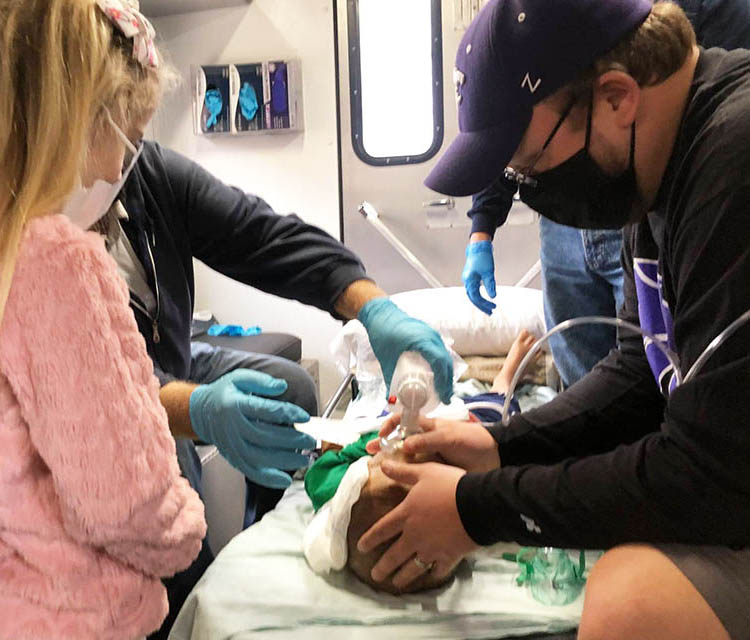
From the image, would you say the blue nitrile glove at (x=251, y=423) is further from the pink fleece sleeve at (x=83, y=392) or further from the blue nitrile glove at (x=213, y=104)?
the blue nitrile glove at (x=213, y=104)

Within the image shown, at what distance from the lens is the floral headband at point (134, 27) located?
83 cm

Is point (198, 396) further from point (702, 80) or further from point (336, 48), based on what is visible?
point (336, 48)

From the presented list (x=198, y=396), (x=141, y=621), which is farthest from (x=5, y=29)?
(x=141, y=621)

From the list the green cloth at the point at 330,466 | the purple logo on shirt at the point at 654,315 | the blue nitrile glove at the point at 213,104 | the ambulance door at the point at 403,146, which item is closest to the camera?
the purple logo on shirt at the point at 654,315

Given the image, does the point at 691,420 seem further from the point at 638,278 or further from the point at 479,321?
the point at 479,321

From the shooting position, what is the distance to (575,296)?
6.33ft

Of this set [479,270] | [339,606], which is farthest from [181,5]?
[339,606]

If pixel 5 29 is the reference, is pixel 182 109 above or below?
below

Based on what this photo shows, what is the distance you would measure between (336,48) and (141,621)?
266 centimetres

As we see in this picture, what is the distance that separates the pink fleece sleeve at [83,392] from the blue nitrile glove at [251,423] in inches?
9.9

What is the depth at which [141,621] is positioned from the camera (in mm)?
827

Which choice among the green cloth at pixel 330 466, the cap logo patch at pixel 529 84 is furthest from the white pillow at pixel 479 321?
the cap logo patch at pixel 529 84

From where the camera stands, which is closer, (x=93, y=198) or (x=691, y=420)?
(x=691, y=420)

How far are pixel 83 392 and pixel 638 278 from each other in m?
0.84
